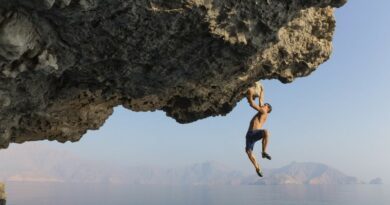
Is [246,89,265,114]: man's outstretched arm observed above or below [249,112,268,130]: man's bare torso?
above

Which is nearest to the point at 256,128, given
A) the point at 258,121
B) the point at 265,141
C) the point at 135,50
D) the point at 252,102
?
the point at 258,121

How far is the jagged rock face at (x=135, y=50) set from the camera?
25.7 feet

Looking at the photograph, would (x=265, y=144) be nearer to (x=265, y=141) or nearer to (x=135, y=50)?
(x=265, y=141)

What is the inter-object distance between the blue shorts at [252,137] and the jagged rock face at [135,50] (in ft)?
5.63

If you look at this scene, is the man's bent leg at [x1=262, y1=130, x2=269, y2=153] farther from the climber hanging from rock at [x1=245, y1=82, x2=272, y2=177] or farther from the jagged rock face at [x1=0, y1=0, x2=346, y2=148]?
A: the jagged rock face at [x1=0, y1=0, x2=346, y2=148]

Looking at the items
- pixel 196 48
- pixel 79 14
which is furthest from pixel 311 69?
pixel 79 14

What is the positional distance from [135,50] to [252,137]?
21.5 ft

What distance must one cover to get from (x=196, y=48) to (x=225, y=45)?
72cm

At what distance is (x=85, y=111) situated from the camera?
14.3 metres

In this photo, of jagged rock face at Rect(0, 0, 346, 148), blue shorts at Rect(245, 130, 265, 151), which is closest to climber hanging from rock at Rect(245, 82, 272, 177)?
blue shorts at Rect(245, 130, 265, 151)

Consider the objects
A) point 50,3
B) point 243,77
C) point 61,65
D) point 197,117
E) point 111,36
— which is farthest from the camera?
point 197,117

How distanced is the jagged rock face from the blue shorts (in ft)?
5.63

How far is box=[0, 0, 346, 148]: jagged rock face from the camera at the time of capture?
784cm

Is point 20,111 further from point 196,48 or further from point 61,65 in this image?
point 196,48
